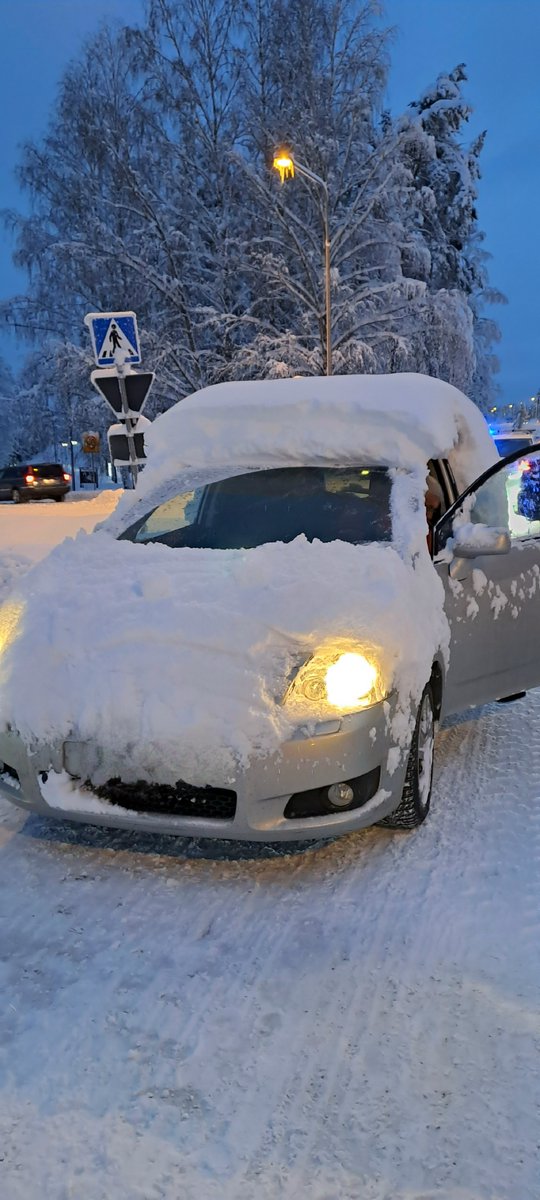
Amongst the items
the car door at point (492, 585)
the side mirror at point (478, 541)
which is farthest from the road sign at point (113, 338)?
the side mirror at point (478, 541)

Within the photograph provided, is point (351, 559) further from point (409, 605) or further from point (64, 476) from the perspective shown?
point (64, 476)

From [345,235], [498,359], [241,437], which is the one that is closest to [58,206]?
[345,235]

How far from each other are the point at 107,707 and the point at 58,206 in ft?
86.3

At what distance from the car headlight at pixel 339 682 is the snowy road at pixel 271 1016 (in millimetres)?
704

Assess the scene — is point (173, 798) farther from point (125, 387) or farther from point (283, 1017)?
point (125, 387)

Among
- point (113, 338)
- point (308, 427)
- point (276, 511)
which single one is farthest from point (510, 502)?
point (113, 338)

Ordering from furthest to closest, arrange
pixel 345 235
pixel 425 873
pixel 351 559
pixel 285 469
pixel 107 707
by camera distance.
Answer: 1. pixel 345 235
2. pixel 285 469
3. pixel 351 559
4. pixel 425 873
5. pixel 107 707

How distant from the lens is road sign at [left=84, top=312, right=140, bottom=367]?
8414 millimetres

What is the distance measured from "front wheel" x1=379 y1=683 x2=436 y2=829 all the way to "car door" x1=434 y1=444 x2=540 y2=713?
457 millimetres

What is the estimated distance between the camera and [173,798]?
10.8ft

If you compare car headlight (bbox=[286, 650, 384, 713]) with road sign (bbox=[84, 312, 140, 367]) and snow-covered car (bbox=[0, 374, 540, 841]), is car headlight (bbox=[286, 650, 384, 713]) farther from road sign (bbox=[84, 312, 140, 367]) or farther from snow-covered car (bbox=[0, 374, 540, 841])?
road sign (bbox=[84, 312, 140, 367])

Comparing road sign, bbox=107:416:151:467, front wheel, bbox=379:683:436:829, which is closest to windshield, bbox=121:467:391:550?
front wheel, bbox=379:683:436:829

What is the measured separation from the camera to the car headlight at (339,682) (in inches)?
128

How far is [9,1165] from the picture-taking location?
6.80 feet
